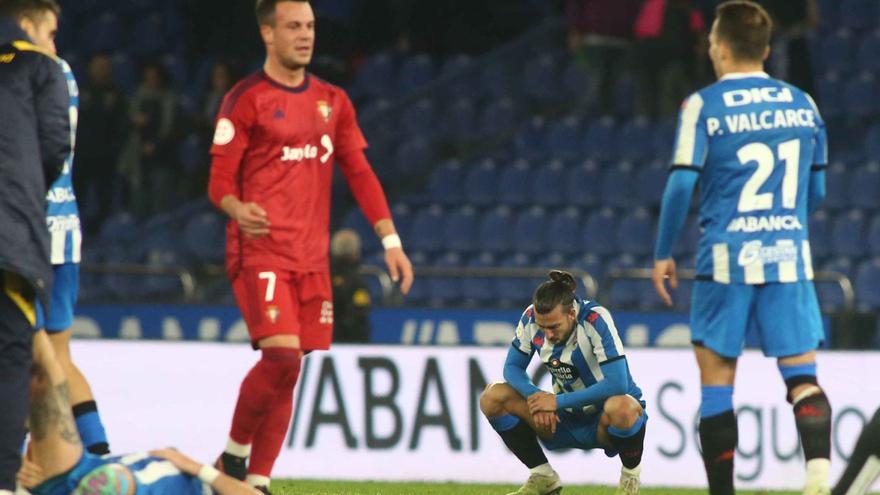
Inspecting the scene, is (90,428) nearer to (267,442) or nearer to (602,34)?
(267,442)

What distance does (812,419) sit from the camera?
6.34 m

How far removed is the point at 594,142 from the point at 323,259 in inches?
320

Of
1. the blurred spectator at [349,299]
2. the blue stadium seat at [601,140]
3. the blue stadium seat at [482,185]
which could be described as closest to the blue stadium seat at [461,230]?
the blue stadium seat at [482,185]

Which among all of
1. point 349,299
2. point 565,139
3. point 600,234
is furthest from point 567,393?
point 565,139

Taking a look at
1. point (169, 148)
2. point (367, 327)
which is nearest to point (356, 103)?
point (169, 148)

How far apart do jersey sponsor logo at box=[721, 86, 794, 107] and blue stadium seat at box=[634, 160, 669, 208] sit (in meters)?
7.75

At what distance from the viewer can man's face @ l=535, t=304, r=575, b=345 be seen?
23.1 feet

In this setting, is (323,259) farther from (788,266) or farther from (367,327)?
(367,327)

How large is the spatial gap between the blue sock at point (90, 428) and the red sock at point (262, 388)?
1.90 feet

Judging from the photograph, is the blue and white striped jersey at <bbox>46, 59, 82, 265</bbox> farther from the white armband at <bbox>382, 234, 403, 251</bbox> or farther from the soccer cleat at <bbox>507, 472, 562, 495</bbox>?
the soccer cleat at <bbox>507, 472, 562, 495</bbox>

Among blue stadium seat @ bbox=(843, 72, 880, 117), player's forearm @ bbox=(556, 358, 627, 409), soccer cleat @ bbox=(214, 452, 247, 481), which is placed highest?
blue stadium seat @ bbox=(843, 72, 880, 117)

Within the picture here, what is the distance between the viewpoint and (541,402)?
23.3 feet

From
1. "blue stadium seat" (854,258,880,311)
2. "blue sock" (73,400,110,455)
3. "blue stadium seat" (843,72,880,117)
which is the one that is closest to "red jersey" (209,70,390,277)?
"blue sock" (73,400,110,455)

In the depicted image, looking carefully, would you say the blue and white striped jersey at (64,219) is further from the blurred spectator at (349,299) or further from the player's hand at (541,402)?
the blurred spectator at (349,299)
